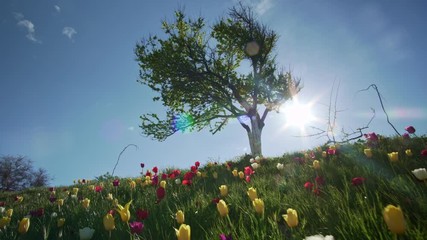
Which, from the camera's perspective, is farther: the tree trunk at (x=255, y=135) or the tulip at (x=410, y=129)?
the tree trunk at (x=255, y=135)

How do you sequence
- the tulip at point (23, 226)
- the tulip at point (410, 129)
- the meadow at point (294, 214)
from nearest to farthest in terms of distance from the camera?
the meadow at point (294, 214), the tulip at point (23, 226), the tulip at point (410, 129)

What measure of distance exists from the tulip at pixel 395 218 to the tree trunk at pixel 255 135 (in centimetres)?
1899

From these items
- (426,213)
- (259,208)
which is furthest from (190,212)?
(426,213)

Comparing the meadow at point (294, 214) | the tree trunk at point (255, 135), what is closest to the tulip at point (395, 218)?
the meadow at point (294, 214)

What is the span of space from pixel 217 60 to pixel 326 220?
21.6 m

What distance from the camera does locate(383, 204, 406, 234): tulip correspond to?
145cm

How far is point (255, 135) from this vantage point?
70.4 feet

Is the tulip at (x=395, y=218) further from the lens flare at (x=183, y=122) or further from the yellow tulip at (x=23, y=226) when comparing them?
the lens flare at (x=183, y=122)

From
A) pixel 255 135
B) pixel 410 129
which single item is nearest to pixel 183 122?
pixel 255 135

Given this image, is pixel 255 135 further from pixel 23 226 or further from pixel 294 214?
pixel 294 214

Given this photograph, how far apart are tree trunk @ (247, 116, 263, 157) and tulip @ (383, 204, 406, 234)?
18993 mm

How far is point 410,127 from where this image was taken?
5.84 meters

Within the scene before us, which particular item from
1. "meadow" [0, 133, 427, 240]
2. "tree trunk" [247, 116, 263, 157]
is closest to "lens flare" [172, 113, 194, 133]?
"tree trunk" [247, 116, 263, 157]

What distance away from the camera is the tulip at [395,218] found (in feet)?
4.74
